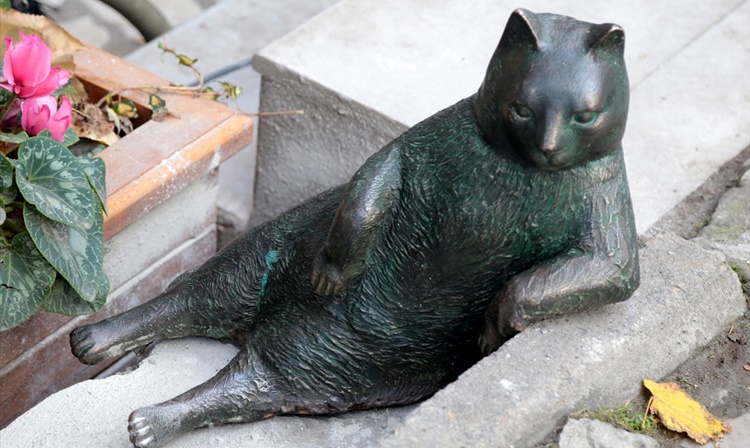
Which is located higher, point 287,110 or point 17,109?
point 17,109

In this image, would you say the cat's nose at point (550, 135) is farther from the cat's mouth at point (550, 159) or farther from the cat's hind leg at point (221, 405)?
the cat's hind leg at point (221, 405)

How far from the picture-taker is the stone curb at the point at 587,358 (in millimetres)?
1769

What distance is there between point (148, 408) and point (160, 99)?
1142 millimetres

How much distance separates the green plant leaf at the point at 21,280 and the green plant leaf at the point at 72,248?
5 centimetres

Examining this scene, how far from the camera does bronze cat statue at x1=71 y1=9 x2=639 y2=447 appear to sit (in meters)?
1.76

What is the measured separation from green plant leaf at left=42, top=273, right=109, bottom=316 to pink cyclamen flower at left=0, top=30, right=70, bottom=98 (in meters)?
0.43

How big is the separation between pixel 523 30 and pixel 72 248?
45.8 inches

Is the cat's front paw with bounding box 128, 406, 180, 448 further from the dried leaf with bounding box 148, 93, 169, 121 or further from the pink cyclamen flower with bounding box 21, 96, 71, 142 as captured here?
the dried leaf with bounding box 148, 93, 169, 121

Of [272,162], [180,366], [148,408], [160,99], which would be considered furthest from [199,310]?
[272,162]

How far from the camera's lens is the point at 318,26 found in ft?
10.8

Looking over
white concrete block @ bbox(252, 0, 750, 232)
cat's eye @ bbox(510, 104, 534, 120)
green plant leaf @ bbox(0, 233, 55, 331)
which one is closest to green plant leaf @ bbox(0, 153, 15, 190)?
green plant leaf @ bbox(0, 233, 55, 331)

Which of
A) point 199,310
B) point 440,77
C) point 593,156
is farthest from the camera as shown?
point 440,77

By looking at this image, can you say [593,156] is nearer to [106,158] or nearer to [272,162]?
[106,158]

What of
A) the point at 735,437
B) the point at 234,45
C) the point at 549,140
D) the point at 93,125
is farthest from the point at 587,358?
the point at 234,45
